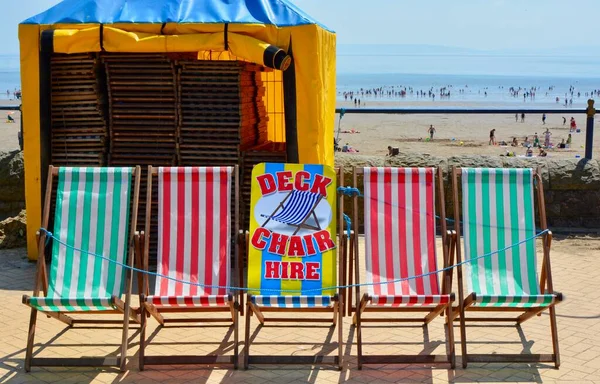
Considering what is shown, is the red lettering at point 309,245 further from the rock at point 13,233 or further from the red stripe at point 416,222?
the rock at point 13,233

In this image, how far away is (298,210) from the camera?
246 inches

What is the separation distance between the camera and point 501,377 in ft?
18.8

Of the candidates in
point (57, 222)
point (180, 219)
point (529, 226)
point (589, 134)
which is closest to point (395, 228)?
point (529, 226)

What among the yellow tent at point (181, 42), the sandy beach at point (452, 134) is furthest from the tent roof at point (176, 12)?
the sandy beach at point (452, 134)

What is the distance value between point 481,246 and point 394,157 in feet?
15.5

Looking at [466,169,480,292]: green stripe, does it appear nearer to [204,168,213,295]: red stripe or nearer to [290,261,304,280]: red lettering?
[290,261,304,280]: red lettering

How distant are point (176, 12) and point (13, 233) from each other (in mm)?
3318

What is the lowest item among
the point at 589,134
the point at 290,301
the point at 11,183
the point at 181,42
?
the point at 290,301

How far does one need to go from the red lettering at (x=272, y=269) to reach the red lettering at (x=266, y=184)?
537 millimetres

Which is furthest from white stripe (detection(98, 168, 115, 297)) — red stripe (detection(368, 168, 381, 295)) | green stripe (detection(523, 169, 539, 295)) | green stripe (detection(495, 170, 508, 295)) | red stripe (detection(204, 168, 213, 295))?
green stripe (detection(523, 169, 539, 295))

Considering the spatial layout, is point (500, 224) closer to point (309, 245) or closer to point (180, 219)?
point (309, 245)

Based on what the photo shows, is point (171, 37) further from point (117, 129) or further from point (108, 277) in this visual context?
point (108, 277)

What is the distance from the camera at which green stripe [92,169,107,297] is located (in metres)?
6.16

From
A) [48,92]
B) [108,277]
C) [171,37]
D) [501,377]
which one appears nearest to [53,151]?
[48,92]
